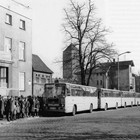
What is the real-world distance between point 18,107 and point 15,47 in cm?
1232

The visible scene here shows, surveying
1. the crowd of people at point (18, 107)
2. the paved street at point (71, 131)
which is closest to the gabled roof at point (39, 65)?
the crowd of people at point (18, 107)

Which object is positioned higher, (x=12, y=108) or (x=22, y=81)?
(x=22, y=81)

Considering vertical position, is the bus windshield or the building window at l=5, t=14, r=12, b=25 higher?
the building window at l=5, t=14, r=12, b=25

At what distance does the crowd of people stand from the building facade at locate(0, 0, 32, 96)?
3.88 m

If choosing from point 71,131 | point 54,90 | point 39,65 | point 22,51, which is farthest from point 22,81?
point 39,65

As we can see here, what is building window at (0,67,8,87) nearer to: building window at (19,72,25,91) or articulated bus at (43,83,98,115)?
building window at (19,72,25,91)

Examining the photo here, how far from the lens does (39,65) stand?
53938mm

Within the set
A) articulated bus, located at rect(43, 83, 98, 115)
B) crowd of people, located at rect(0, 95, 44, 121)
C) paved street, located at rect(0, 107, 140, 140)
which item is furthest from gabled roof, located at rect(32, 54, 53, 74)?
paved street, located at rect(0, 107, 140, 140)

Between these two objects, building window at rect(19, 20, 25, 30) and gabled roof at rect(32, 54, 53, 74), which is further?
gabled roof at rect(32, 54, 53, 74)

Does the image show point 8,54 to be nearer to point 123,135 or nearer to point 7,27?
point 7,27

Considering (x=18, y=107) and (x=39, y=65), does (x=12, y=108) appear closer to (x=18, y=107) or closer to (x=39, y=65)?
(x=18, y=107)

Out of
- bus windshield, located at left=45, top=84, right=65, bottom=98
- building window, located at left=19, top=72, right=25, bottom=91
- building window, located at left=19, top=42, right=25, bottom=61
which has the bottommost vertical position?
bus windshield, located at left=45, top=84, right=65, bottom=98

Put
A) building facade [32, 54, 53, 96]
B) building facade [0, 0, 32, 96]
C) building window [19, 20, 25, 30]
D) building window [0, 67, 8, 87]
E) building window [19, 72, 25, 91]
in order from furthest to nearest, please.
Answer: building facade [32, 54, 53, 96]
building window [19, 20, 25, 30]
building window [19, 72, 25, 91]
building window [0, 67, 8, 87]
building facade [0, 0, 32, 96]

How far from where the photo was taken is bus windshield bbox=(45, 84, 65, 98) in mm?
24703
